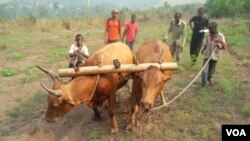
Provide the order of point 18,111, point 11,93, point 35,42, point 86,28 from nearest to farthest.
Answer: point 18,111
point 11,93
point 35,42
point 86,28

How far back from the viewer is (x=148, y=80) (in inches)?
263

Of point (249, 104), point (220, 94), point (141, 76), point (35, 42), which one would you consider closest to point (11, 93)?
point (141, 76)

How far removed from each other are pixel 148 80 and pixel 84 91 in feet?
4.10

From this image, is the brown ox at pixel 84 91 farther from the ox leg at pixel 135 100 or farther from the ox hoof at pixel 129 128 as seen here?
the ox leg at pixel 135 100

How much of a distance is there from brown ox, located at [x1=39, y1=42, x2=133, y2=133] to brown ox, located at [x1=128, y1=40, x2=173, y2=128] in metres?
0.46

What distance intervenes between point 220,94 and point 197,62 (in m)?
A: 3.70

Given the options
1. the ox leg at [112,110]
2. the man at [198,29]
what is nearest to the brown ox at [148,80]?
the ox leg at [112,110]

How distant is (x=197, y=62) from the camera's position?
13344 millimetres

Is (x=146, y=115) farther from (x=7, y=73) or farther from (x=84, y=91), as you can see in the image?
(x=7, y=73)

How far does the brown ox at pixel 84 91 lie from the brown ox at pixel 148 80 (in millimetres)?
460

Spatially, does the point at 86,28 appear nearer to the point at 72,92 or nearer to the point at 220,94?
the point at 220,94

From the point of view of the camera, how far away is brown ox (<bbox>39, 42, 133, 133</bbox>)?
6.73m

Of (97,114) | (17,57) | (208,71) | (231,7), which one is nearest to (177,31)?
(208,71)

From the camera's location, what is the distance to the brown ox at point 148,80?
654 cm
